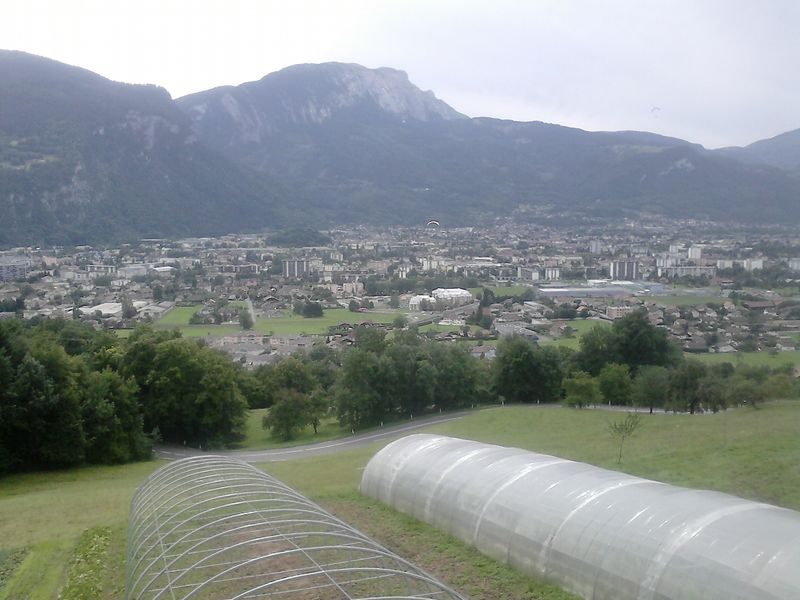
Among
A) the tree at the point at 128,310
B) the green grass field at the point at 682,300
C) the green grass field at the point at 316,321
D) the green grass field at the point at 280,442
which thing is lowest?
the green grass field at the point at 280,442

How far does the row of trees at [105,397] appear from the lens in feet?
66.3

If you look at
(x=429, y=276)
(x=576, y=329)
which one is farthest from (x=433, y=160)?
(x=576, y=329)

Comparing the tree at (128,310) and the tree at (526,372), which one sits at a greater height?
the tree at (128,310)

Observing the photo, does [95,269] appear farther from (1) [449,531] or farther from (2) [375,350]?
(1) [449,531]

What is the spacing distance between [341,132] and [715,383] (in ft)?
461

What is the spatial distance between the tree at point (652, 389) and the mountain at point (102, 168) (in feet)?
244

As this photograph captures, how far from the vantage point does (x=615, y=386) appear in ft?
104

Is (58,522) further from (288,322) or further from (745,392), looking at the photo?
(288,322)

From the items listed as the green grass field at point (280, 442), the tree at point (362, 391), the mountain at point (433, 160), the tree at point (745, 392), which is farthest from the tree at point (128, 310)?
the mountain at point (433, 160)

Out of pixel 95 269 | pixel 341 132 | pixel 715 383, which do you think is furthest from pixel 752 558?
pixel 341 132

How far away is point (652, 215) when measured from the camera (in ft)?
343

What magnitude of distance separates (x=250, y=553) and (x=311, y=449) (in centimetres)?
1745

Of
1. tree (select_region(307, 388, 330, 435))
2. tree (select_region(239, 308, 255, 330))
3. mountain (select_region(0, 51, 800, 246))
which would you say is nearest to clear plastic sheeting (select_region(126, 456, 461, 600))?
tree (select_region(307, 388, 330, 435))

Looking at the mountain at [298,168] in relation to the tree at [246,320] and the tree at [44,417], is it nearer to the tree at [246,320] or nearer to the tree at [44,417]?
the tree at [246,320]
